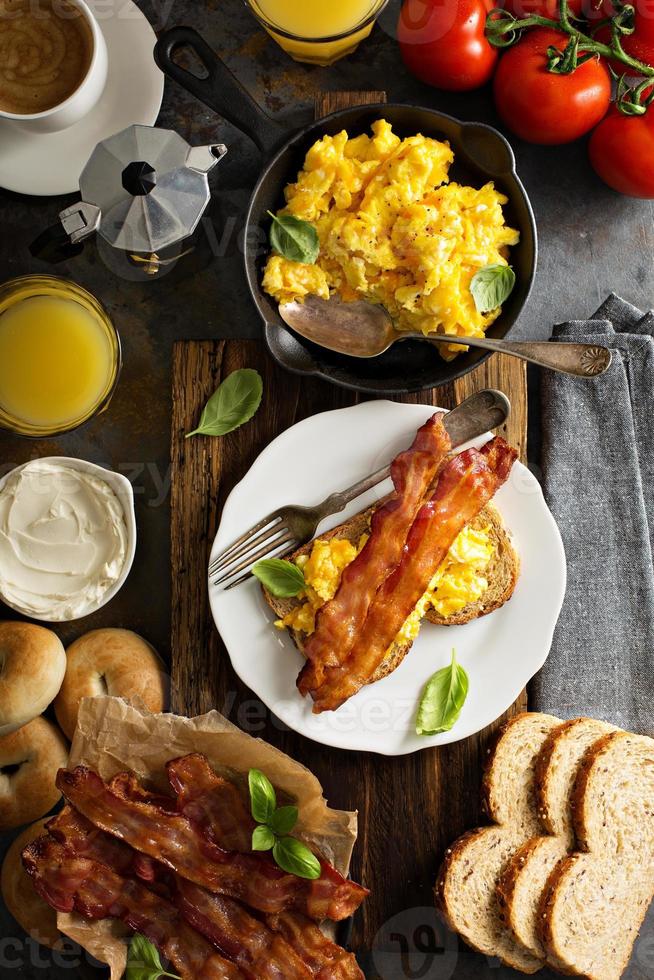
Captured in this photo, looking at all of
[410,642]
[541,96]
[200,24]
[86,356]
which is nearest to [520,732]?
[410,642]

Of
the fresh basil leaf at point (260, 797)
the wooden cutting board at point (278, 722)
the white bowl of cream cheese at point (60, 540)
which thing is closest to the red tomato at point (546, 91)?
the wooden cutting board at point (278, 722)

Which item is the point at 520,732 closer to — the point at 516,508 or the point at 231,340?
the point at 516,508

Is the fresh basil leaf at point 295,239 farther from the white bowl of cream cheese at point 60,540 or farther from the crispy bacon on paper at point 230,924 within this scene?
the crispy bacon on paper at point 230,924

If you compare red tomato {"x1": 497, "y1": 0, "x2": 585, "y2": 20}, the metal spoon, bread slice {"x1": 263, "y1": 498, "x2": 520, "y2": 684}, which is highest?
red tomato {"x1": 497, "y1": 0, "x2": 585, "y2": 20}

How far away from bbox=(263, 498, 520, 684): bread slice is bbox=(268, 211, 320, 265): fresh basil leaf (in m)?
0.89

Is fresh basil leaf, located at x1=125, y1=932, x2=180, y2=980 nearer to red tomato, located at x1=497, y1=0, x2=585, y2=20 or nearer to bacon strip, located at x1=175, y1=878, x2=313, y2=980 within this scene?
bacon strip, located at x1=175, y1=878, x2=313, y2=980

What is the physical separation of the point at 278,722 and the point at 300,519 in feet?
2.30

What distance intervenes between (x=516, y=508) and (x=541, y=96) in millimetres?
1380

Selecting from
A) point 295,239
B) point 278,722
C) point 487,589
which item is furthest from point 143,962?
point 295,239

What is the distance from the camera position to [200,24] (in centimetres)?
339

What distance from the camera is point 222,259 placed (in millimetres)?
3385

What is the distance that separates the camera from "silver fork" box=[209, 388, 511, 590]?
121 inches

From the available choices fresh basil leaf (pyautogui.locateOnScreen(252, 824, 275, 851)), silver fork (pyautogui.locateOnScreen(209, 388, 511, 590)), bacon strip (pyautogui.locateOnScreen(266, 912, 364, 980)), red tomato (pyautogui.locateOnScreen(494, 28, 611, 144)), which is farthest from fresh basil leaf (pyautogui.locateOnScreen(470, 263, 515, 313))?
bacon strip (pyautogui.locateOnScreen(266, 912, 364, 980))

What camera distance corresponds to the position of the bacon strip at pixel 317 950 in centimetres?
290
